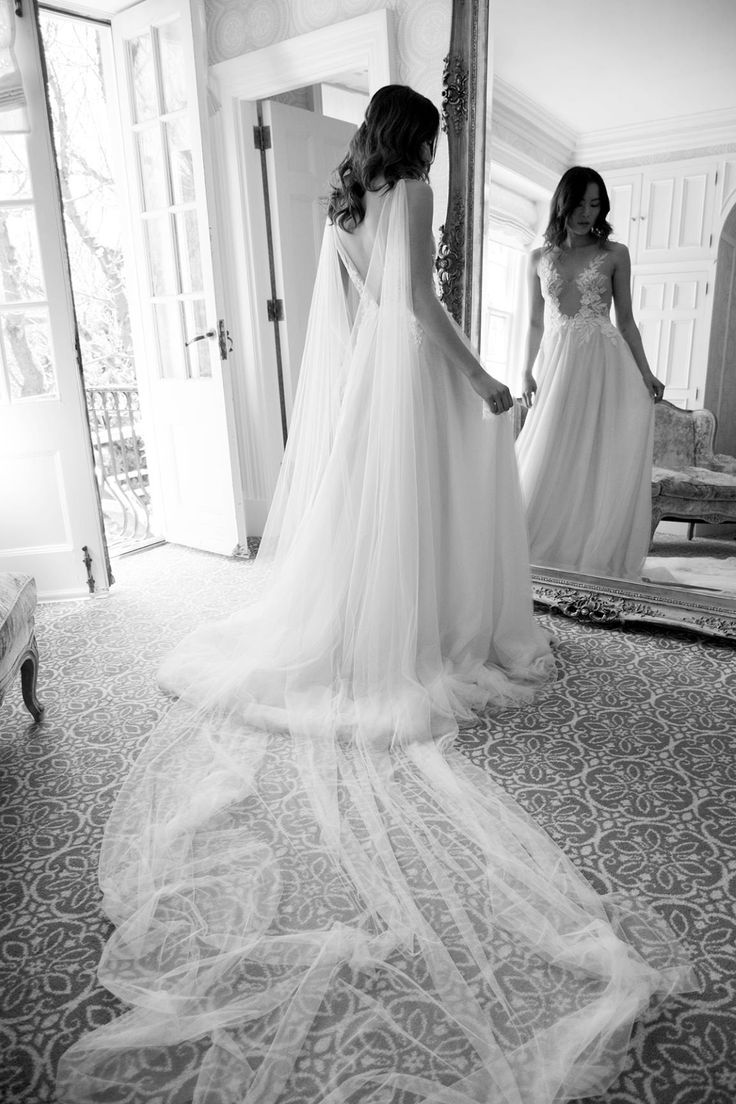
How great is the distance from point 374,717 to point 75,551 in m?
1.92

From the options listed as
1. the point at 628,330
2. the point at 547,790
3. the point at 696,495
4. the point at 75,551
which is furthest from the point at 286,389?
the point at 547,790

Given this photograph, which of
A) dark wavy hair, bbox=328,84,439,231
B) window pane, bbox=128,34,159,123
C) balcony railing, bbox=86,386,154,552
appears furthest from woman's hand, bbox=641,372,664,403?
balcony railing, bbox=86,386,154,552

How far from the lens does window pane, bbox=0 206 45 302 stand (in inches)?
118

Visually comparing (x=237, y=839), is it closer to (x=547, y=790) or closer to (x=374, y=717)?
(x=374, y=717)

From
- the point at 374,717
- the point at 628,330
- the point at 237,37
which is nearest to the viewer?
the point at 374,717

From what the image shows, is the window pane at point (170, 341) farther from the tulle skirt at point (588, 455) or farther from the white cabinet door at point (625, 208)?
the white cabinet door at point (625, 208)

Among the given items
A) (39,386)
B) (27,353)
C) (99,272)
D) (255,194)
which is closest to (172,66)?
(255,194)

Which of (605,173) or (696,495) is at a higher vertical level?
(605,173)

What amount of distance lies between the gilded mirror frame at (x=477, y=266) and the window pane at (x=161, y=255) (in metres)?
1.50

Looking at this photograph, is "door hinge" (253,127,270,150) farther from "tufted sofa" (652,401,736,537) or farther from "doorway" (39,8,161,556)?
"tufted sofa" (652,401,736,537)

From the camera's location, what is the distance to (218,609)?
319 centimetres

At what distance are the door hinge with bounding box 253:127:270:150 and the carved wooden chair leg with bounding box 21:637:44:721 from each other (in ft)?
9.44

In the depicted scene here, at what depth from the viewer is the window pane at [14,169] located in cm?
290

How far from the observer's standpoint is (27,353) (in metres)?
3.11
